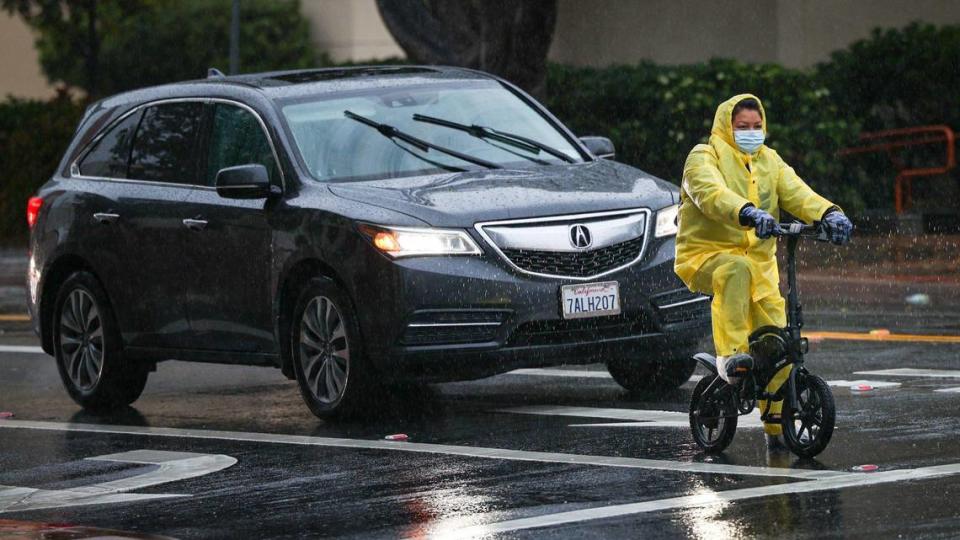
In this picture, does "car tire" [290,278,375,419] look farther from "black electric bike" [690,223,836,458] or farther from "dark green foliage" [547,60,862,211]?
"dark green foliage" [547,60,862,211]

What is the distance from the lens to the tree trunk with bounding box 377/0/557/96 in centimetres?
2227

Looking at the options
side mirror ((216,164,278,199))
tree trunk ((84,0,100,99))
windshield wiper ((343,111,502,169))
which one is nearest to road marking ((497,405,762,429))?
windshield wiper ((343,111,502,169))

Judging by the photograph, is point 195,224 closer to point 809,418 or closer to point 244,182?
point 244,182

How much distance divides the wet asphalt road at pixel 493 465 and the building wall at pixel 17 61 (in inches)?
1082

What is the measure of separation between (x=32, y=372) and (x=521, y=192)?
500 centimetres

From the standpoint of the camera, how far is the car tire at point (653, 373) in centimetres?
1180

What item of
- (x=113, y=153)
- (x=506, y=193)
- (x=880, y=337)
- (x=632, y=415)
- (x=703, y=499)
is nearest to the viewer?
(x=703, y=499)

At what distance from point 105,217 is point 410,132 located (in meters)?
1.93

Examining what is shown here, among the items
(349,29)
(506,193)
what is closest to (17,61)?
(349,29)

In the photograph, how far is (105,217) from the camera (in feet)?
41.1

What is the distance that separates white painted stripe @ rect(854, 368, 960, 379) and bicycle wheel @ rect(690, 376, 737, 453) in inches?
113

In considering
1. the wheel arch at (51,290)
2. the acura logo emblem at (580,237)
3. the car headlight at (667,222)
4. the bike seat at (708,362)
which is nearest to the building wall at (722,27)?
the wheel arch at (51,290)

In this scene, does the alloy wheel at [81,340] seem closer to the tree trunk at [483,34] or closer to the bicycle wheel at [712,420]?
the bicycle wheel at [712,420]

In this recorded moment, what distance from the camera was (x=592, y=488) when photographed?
338 inches
